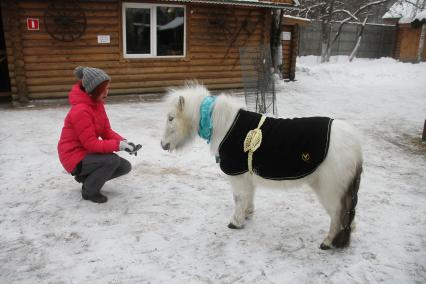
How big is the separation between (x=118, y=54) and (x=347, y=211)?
8.45 m

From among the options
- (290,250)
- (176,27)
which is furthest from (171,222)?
(176,27)

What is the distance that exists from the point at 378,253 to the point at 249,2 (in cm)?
881

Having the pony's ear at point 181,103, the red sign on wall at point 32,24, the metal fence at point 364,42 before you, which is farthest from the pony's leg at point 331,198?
the metal fence at point 364,42

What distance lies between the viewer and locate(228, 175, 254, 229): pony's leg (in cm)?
357

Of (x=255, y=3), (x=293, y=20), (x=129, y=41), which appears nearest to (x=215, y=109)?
(x=129, y=41)

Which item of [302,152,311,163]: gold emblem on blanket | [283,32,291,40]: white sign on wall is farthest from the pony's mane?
[283,32,291,40]: white sign on wall

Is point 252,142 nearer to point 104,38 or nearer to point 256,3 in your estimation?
point 104,38

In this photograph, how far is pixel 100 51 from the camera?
392 inches

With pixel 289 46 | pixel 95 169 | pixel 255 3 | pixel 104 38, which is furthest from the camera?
pixel 289 46

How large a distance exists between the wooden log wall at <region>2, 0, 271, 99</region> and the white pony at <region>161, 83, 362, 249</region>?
7086mm

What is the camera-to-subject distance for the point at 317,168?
316 cm

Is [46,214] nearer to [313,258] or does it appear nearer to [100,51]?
[313,258]

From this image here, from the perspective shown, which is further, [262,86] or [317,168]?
[262,86]

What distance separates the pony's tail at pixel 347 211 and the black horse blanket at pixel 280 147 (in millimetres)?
354
